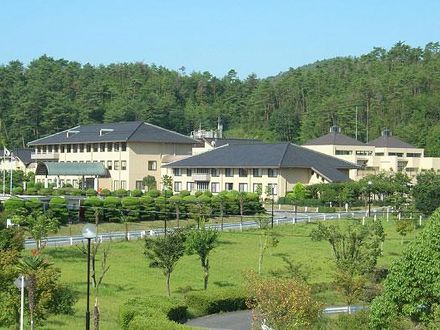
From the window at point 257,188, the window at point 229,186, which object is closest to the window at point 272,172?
the window at point 257,188

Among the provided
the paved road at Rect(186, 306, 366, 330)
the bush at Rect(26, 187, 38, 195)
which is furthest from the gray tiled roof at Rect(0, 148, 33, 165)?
the paved road at Rect(186, 306, 366, 330)

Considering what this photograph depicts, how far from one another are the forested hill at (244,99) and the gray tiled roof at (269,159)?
28.3 m

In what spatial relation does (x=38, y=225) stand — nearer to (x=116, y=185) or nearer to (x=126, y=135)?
(x=126, y=135)

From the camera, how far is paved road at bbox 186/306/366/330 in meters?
24.3

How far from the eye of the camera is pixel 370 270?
30.2 m

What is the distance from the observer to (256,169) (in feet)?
214

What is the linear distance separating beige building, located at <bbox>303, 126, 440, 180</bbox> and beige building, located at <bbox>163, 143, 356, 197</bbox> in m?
6.57

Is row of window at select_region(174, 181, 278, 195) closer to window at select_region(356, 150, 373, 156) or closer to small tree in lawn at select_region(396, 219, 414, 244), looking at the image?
window at select_region(356, 150, 373, 156)

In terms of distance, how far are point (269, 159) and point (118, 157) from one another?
1788 centimetres

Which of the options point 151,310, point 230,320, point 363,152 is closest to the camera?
point 151,310

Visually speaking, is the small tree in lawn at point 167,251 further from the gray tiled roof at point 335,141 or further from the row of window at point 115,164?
the gray tiled roof at point 335,141

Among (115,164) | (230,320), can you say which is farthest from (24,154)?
(230,320)

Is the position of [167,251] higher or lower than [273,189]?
lower

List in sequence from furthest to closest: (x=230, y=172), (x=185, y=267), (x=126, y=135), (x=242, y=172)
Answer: (x=126, y=135) < (x=230, y=172) < (x=242, y=172) < (x=185, y=267)
